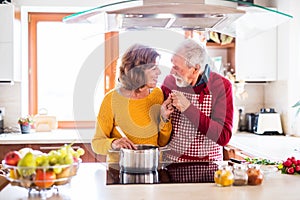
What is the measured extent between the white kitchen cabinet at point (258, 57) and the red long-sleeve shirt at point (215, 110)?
1.56 metres

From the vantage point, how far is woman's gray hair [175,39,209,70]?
2.25 metres

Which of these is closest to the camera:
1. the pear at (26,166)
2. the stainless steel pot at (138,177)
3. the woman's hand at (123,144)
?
the pear at (26,166)

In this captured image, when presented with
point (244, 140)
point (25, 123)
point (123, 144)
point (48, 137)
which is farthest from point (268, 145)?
point (25, 123)

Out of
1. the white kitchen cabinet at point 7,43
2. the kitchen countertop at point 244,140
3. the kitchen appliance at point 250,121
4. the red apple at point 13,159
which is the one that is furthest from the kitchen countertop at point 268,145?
the white kitchen cabinet at point 7,43

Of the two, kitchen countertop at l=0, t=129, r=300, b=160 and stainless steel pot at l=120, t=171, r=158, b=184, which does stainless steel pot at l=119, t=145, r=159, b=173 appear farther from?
kitchen countertop at l=0, t=129, r=300, b=160

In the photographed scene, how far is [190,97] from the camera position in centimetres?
238

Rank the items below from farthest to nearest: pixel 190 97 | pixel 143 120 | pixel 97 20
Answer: pixel 190 97 < pixel 143 120 < pixel 97 20

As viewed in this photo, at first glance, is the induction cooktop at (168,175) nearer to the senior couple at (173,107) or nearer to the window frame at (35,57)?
the senior couple at (173,107)

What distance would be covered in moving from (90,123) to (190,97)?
1908mm

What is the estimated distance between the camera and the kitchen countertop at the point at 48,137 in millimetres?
3438

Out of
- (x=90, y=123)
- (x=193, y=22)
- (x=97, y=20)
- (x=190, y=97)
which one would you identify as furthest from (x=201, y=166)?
(x=90, y=123)

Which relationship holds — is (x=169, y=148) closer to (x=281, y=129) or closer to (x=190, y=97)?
(x=190, y=97)

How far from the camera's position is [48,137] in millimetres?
3551

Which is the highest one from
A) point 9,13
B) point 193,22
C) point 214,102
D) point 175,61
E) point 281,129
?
point 9,13
